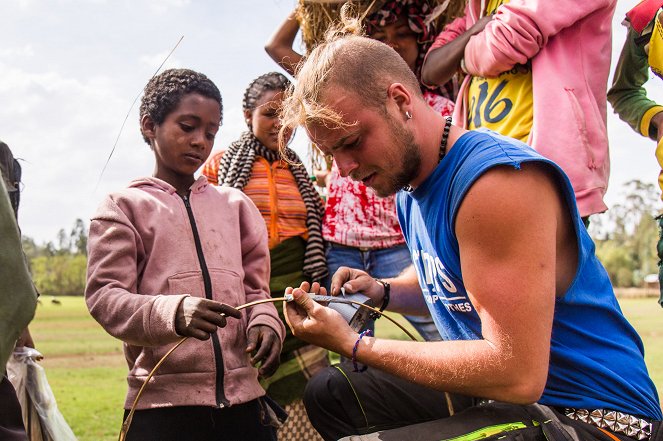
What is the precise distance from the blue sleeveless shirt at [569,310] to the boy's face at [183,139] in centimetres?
110

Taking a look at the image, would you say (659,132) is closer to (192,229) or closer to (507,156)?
(507,156)

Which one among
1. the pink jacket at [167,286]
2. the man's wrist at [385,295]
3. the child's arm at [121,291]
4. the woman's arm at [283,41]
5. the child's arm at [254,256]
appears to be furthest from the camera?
the woman's arm at [283,41]

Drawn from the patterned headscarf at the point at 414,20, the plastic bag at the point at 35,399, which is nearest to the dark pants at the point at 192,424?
the plastic bag at the point at 35,399

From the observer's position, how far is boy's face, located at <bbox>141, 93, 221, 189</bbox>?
9.25 ft

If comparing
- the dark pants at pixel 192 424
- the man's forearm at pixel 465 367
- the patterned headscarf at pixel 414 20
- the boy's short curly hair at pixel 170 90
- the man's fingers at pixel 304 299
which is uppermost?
the patterned headscarf at pixel 414 20

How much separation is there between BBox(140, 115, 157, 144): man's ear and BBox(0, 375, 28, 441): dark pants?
1.30 meters

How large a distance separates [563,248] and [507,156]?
14.6 inches

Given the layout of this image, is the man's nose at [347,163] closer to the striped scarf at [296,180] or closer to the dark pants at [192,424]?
the dark pants at [192,424]

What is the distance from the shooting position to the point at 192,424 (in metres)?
2.46

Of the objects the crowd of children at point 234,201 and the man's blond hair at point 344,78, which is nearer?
the man's blond hair at point 344,78

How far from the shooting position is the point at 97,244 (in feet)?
8.04

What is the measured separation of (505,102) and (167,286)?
1.52 meters

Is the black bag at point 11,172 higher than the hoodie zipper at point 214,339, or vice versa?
the black bag at point 11,172

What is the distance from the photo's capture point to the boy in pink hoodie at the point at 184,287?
2.33 metres
